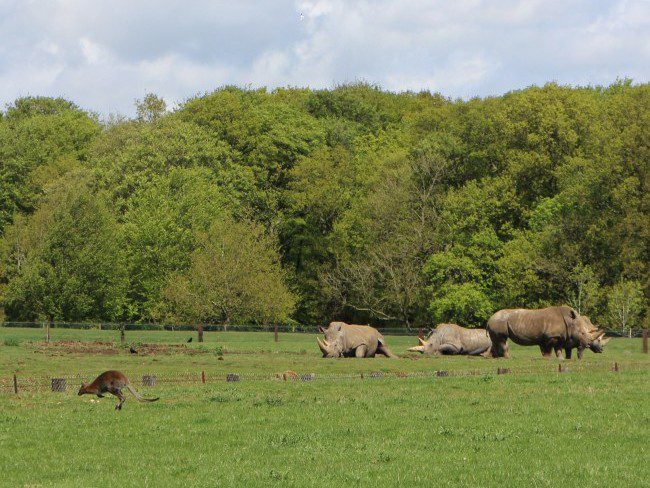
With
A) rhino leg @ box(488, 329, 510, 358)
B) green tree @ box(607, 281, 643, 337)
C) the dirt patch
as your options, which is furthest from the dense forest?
the dirt patch

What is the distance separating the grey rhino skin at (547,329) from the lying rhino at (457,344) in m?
3.98

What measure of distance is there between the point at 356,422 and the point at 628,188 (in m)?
55.8

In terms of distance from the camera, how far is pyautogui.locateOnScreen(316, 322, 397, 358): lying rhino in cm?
5244

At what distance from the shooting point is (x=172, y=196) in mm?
95875

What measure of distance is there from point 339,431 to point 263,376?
14.7 meters

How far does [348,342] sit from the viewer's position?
174 feet

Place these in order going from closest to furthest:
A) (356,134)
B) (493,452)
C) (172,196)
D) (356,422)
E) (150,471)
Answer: (150,471) < (493,452) < (356,422) < (172,196) < (356,134)

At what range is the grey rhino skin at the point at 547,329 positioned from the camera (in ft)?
166

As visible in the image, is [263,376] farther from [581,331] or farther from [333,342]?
[581,331]

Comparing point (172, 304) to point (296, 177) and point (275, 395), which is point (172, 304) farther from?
point (275, 395)

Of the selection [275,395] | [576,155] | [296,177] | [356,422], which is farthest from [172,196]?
[356,422]

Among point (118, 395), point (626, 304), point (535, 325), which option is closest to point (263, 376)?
point (118, 395)

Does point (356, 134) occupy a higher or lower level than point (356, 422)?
higher

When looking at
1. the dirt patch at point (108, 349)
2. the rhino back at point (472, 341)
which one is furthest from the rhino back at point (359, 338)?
the dirt patch at point (108, 349)
